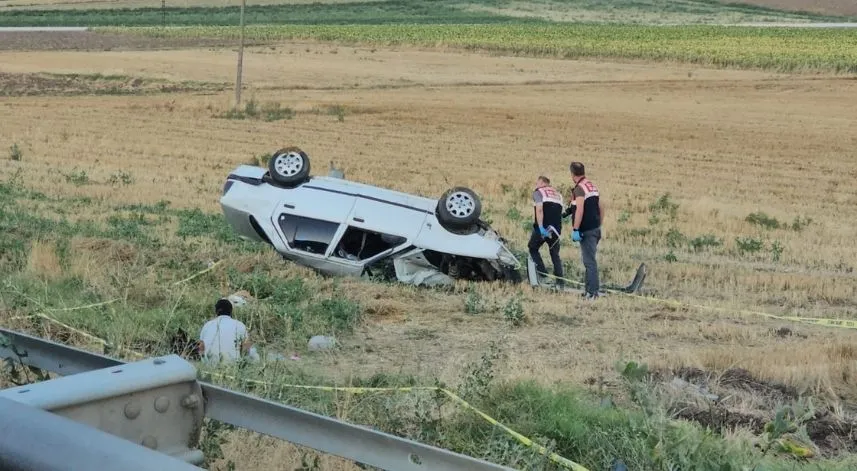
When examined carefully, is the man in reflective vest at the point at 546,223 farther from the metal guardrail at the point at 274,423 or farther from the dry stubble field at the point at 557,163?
the metal guardrail at the point at 274,423

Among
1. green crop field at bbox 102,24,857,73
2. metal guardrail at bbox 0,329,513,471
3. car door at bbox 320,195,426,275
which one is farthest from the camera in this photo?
green crop field at bbox 102,24,857,73

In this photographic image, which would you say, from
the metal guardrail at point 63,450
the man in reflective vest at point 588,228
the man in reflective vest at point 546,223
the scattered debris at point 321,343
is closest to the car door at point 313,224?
the man in reflective vest at point 546,223

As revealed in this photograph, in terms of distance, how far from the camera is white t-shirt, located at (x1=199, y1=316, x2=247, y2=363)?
27.5ft

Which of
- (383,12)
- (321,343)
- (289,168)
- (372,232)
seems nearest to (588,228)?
(372,232)

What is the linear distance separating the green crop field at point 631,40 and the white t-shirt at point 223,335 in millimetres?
53897

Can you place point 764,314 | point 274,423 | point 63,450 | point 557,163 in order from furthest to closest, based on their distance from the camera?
point 557,163 < point 764,314 < point 274,423 < point 63,450

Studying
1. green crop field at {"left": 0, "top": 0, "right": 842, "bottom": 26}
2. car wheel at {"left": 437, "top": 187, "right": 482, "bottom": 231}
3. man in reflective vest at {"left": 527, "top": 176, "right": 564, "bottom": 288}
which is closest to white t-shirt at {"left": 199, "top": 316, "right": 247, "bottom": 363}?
car wheel at {"left": 437, "top": 187, "right": 482, "bottom": 231}

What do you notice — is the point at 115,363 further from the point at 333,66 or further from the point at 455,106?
the point at 333,66

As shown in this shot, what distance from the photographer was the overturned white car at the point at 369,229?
13.5 m

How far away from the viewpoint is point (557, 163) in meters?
27.6

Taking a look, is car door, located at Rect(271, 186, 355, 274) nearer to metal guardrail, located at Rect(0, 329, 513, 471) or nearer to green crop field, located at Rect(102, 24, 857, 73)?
metal guardrail, located at Rect(0, 329, 513, 471)

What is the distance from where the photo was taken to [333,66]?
5762 centimetres

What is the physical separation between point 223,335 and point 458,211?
5.37 metres

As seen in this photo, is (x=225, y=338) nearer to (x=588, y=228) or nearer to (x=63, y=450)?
(x=588, y=228)
